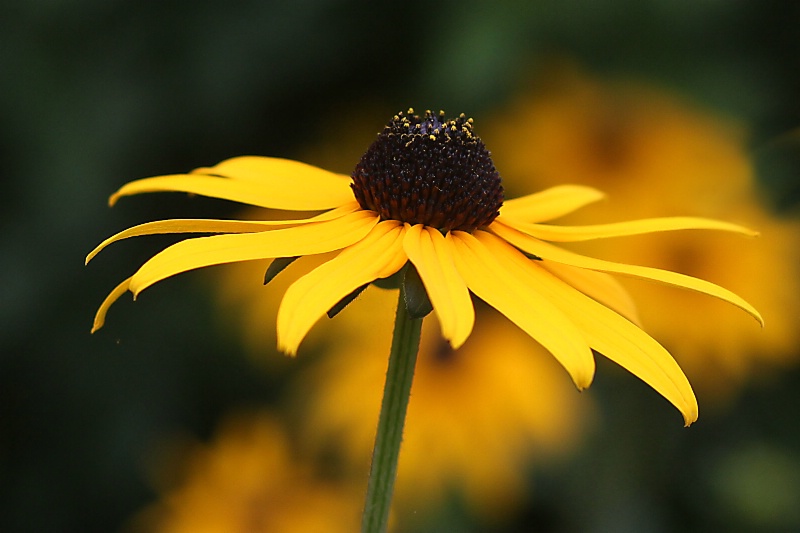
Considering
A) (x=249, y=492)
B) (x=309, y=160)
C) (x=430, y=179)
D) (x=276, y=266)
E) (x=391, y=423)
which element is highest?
Answer: (x=309, y=160)

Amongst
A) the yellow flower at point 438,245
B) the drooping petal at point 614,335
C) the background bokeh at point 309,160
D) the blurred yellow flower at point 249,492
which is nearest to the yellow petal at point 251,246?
the yellow flower at point 438,245

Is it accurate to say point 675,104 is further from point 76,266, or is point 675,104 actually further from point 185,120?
point 76,266

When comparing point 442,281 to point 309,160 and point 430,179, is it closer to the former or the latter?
point 430,179

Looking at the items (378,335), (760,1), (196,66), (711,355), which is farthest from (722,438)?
(196,66)

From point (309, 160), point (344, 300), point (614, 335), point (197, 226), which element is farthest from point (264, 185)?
point (309, 160)

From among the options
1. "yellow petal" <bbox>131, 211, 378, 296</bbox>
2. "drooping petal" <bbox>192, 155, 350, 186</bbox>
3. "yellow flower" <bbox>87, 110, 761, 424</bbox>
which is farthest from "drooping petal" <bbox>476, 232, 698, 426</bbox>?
"drooping petal" <bbox>192, 155, 350, 186</bbox>

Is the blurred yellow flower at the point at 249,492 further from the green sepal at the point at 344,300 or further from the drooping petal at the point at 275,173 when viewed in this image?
the green sepal at the point at 344,300
